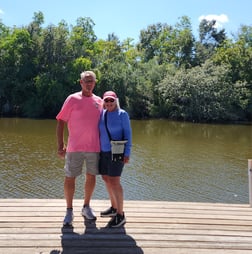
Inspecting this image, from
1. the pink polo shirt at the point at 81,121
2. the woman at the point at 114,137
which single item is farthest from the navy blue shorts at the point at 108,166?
the pink polo shirt at the point at 81,121

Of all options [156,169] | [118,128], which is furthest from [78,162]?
[156,169]

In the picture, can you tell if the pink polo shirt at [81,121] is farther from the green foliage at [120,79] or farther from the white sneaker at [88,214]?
the green foliage at [120,79]

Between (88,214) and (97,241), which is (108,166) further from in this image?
(97,241)

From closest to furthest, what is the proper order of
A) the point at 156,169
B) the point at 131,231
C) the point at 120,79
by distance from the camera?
1. the point at 131,231
2. the point at 156,169
3. the point at 120,79

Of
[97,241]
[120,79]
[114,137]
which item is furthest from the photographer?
[120,79]

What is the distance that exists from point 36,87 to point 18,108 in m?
2.93

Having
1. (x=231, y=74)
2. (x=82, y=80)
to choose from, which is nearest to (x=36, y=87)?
(x=231, y=74)

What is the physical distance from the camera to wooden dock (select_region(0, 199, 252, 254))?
346 centimetres

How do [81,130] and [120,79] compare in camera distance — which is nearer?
[81,130]

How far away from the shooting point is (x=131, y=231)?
387cm

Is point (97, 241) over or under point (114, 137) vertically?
under

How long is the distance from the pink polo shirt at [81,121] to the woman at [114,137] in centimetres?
8

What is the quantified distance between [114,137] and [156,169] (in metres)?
9.70

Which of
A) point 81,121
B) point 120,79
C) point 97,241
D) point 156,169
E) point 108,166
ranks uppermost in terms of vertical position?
point 120,79
